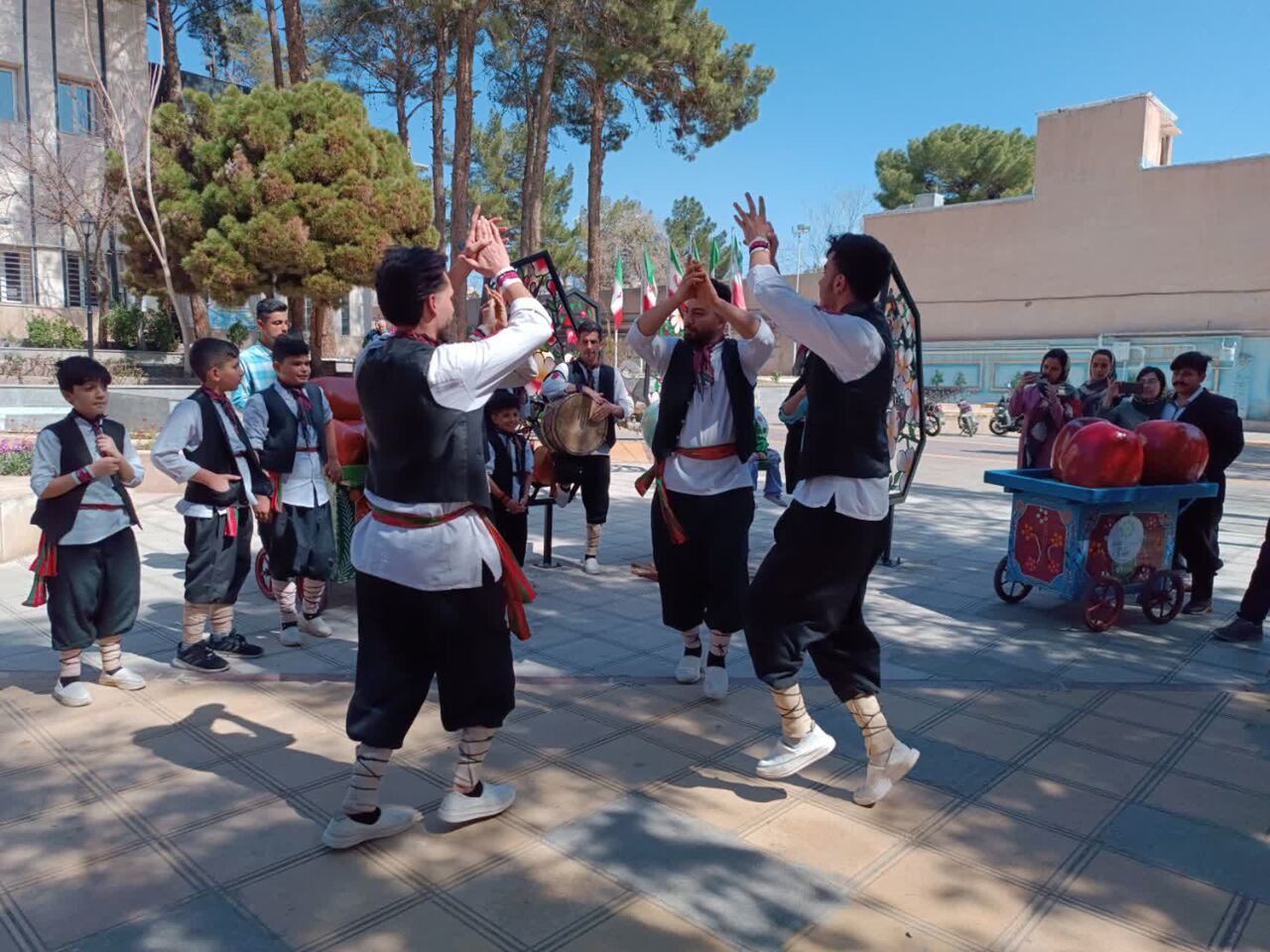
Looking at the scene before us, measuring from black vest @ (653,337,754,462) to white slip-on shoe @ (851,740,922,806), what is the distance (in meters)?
1.45

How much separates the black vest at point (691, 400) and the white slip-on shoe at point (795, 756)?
1.30 meters

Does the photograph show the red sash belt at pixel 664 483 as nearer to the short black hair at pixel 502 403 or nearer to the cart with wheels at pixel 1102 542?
the short black hair at pixel 502 403

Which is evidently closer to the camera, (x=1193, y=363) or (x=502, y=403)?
(x=502, y=403)

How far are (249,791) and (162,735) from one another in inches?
28.4

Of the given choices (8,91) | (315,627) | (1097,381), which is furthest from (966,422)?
(8,91)

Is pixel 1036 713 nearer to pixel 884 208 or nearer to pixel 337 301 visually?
pixel 337 301

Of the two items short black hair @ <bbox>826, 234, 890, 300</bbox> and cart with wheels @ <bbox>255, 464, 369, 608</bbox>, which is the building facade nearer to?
cart with wheels @ <bbox>255, 464, 369, 608</bbox>

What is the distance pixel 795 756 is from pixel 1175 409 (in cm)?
430

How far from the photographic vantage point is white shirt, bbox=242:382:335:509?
4625 mm

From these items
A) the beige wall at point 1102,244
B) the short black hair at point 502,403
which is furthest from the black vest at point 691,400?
the beige wall at point 1102,244

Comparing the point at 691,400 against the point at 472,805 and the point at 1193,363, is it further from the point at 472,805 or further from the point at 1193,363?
the point at 1193,363

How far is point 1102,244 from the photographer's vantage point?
31.4 m

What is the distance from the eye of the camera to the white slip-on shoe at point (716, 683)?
413 cm

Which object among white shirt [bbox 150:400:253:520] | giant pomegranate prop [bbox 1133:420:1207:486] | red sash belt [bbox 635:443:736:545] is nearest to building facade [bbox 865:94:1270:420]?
giant pomegranate prop [bbox 1133:420:1207:486]
